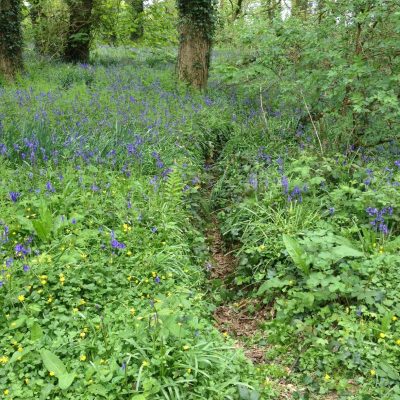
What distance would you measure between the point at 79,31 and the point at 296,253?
1202 cm

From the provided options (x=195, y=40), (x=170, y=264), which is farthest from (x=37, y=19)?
(x=170, y=264)

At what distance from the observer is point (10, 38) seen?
966 centimetres

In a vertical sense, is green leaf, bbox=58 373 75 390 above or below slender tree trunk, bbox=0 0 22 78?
below

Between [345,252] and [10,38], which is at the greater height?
[10,38]

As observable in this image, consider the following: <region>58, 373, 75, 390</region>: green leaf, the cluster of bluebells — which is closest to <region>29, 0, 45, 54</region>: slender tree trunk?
the cluster of bluebells

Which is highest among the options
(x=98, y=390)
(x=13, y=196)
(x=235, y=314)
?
(x=13, y=196)

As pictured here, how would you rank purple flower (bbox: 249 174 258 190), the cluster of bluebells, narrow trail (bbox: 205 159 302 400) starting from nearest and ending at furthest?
1. narrow trail (bbox: 205 159 302 400)
2. the cluster of bluebells
3. purple flower (bbox: 249 174 258 190)

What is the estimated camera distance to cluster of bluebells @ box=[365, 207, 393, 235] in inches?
163

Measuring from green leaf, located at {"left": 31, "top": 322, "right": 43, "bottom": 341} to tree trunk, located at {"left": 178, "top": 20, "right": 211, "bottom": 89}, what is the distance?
8308 mm

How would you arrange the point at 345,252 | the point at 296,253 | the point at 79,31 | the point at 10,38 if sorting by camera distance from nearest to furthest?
the point at 345,252 → the point at 296,253 → the point at 10,38 → the point at 79,31

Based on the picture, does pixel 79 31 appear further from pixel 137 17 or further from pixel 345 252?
pixel 345 252

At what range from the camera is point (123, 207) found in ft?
14.0

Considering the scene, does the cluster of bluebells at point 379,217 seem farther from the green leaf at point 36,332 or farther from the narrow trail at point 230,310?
the green leaf at point 36,332

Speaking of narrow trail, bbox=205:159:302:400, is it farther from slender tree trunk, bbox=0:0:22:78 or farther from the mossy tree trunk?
slender tree trunk, bbox=0:0:22:78
